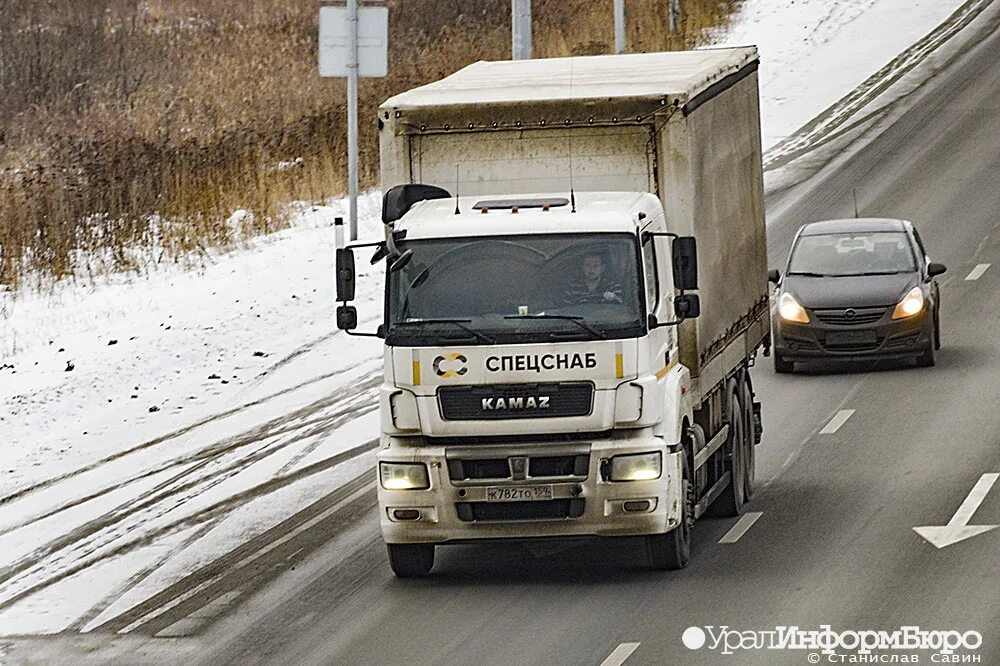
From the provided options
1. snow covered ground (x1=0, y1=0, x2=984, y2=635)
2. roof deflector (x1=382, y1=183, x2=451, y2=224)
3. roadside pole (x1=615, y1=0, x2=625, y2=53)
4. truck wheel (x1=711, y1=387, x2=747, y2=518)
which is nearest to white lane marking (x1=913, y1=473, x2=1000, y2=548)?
truck wheel (x1=711, y1=387, x2=747, y2=518)

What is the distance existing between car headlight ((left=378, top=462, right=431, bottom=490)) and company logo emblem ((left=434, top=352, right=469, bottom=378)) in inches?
26.2

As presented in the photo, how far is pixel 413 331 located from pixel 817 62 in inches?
1260

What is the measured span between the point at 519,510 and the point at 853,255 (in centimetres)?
1069

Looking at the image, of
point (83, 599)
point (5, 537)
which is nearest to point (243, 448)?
point (5, 537)

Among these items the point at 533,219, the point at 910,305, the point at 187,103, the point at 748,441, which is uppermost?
the point at 187,103

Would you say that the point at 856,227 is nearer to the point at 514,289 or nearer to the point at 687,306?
the point at 687,306

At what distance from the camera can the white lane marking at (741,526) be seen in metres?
14.5

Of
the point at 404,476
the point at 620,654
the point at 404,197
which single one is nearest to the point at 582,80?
A: the point at 404,197

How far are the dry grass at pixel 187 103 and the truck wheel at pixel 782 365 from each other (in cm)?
898

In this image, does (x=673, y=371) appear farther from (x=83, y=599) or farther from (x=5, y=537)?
(x=5, y=537)

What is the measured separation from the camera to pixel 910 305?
70.3 ft

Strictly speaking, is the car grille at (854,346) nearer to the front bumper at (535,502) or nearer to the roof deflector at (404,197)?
the roof deflector at (404,197)

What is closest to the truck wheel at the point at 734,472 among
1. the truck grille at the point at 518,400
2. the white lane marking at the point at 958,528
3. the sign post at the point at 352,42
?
the white lane marking at the point at 958,528

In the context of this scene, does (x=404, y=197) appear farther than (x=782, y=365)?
No
